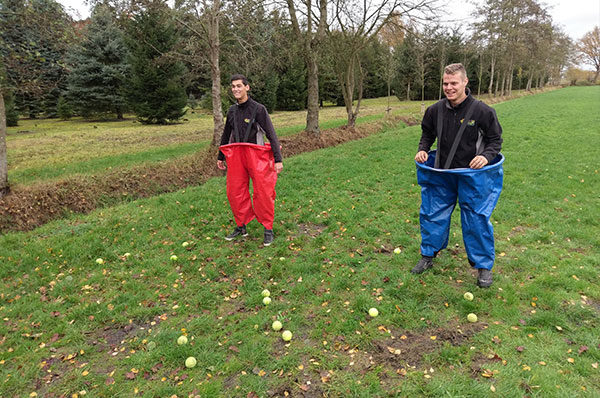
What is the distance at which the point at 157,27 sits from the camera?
22.1 m

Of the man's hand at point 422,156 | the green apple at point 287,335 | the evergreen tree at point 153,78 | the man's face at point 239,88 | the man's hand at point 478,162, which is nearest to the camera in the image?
the green apple at point 287,335

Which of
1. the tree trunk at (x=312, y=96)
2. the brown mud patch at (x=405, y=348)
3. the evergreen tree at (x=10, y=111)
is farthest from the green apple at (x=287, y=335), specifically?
the evergreen tree at (x=10, y=111)

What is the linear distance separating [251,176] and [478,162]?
9.97ft

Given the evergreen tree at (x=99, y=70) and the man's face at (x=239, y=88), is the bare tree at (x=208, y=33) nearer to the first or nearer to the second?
the man's face at (x=239, y=88)

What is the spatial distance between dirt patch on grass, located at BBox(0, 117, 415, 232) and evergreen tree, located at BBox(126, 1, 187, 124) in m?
14.9

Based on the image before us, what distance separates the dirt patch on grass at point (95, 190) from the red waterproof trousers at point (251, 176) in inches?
163

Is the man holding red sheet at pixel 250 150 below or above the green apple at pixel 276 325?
above

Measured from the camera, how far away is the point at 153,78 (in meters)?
22.7

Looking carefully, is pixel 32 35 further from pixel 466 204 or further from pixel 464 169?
pixel 466 204

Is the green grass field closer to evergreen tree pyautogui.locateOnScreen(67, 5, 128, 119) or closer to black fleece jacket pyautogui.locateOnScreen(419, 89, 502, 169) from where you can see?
black fleece jacket pyautogui.locateOnScreen(419, 89, 502, 169)

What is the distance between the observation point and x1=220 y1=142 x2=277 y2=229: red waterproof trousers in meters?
4.88

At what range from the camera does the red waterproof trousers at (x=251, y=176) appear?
4.88m

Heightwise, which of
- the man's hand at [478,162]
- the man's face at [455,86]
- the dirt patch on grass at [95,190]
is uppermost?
the man's face at [455,86]

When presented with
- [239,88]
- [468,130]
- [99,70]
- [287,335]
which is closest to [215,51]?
[239,88]
